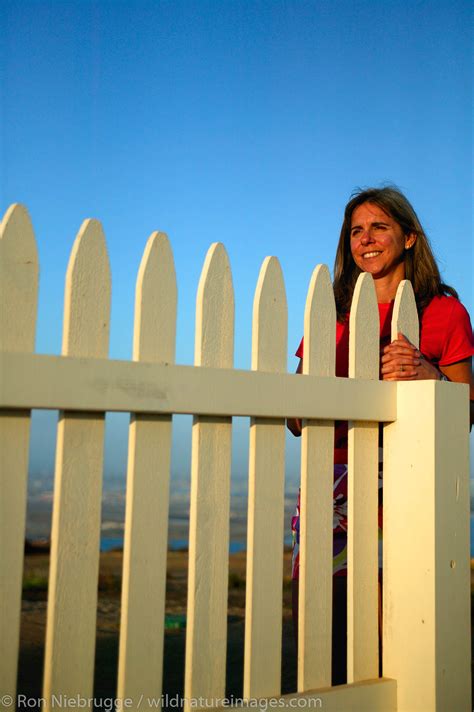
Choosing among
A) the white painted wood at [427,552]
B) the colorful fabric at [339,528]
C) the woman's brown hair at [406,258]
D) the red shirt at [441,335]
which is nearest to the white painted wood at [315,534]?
the white painted wood at [427,552]

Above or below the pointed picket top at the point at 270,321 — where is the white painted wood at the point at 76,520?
below

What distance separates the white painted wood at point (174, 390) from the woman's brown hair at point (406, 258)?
89cm

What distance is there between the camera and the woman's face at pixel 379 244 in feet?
9.90

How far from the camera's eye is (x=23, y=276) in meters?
1.69

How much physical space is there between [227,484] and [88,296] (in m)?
0.61

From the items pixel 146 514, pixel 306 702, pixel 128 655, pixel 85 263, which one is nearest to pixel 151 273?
pixel 85 263

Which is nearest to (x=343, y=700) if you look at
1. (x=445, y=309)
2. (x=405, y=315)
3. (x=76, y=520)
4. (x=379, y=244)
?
(x=76, y=520)

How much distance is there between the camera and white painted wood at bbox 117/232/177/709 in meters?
1.75

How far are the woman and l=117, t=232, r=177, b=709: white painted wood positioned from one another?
868mm

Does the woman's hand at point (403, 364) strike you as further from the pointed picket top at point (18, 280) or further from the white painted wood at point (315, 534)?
the pointed picket top at point (18, 280)

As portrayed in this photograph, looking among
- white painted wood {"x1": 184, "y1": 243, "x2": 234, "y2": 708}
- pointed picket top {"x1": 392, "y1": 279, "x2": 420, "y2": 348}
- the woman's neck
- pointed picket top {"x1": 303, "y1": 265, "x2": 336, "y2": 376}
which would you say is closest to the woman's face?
the woman's neck

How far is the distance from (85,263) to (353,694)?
1.41m

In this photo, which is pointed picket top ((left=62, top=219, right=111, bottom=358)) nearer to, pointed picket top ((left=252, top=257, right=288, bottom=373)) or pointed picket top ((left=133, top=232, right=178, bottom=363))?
pointed picket top ((left=133, top=232, right=178, bottom=363))

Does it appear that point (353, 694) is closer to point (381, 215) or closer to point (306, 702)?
point (306, 702)
